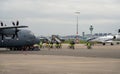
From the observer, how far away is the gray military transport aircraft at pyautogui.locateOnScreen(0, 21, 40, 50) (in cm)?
5281

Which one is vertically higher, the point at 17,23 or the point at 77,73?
the point at 17,23

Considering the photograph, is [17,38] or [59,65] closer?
[59,65]

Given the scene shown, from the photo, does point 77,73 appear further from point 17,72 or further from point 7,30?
point 7,30

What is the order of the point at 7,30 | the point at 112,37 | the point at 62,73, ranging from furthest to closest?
the point at 112,37 → the point at 7,30 → the point at 62,73

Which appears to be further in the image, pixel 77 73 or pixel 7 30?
pixel 7 30

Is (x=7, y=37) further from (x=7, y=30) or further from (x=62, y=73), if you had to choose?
(x=62, y=73)

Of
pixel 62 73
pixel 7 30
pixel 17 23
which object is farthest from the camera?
pixel 17 23

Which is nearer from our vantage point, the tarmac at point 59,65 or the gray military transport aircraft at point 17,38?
the tarmac at point 59,65

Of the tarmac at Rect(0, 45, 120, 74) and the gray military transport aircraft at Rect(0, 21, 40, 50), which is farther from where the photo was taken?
the gray military transport aircraft at Rect(0, 21, 40, 50)

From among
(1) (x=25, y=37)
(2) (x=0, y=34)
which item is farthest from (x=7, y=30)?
(1) (x=25, y=37)

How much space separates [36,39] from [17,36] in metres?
4.68

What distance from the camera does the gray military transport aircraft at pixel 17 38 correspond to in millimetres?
52812

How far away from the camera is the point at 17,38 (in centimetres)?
5562

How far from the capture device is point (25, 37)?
56844 mm
